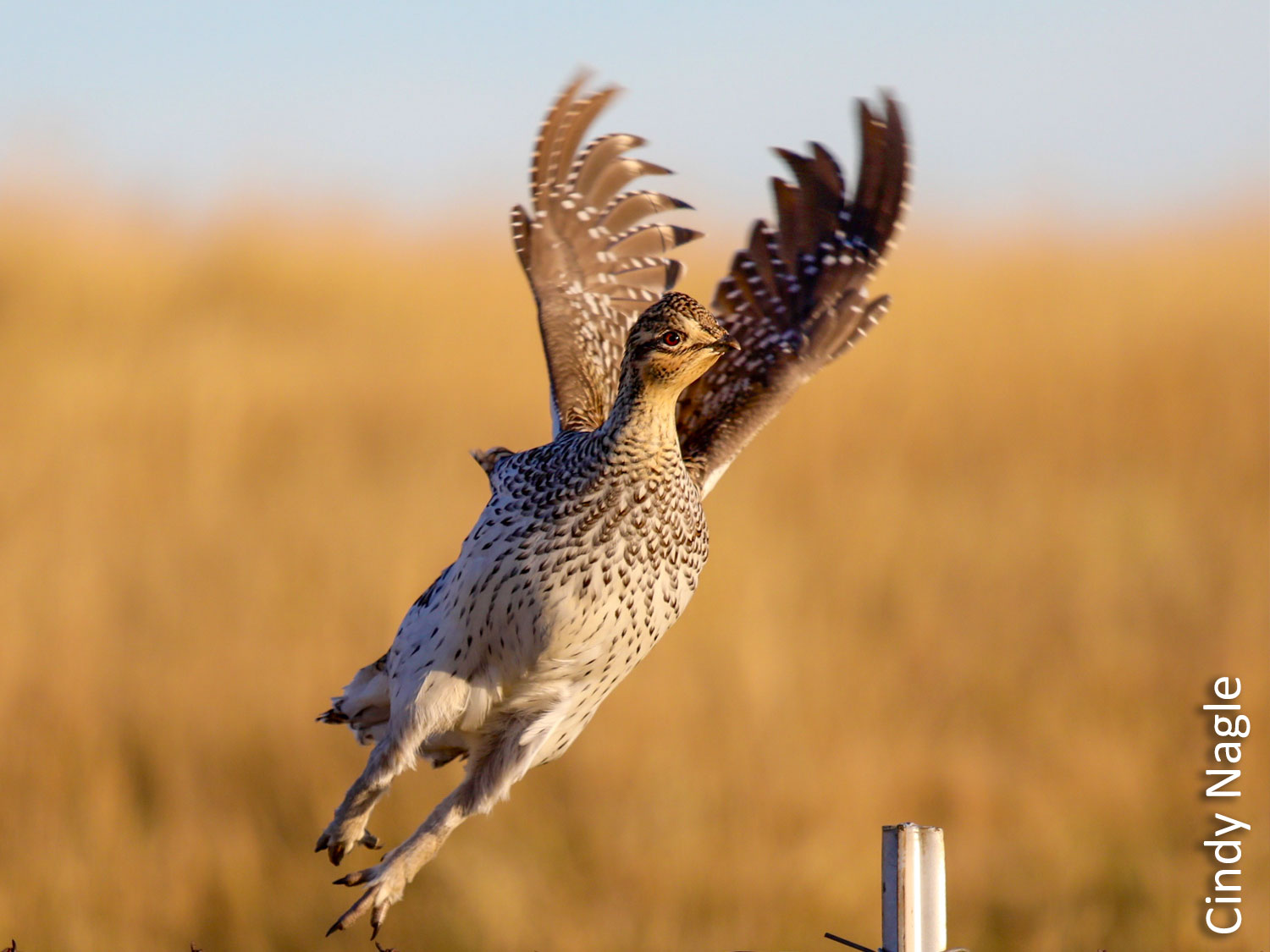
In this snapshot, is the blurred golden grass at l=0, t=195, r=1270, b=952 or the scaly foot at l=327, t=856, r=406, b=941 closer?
the scaly foot at l=327, t=856, r=406, b=941

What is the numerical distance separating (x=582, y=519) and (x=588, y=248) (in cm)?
163

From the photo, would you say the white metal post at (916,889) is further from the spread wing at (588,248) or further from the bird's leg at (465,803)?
the spread wing at (588,248)

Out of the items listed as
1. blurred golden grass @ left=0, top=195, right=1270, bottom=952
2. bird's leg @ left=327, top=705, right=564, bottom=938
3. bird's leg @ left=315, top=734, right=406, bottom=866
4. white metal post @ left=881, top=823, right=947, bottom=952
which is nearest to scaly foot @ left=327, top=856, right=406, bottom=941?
bird's leg @ left=327, top=705, right=564, bottom=938

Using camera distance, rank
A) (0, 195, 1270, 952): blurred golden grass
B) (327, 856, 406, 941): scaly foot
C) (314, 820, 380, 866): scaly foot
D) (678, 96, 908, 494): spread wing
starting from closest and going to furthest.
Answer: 1. (327, 856, 406, 941): scaly foot
2. (314, 820, 380, 866): scaly foot
3. (678, 96, 908, 494): spread wing
4. (0, 195, 1270, 952): blurred golden grass

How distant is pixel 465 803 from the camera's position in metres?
2.92

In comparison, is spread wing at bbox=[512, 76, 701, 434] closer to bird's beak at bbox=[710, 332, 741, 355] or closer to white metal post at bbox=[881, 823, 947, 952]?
bird's beak at bbox=[710, 332, 741, 355]

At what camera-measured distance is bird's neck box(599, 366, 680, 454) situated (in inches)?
99.3

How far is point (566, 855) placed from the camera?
8.82m

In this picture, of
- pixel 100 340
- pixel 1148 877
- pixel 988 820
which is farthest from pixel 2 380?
pixel 1148 877

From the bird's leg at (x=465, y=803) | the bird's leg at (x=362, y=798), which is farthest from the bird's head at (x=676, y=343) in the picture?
the bird's leg at (x=362, y=798)

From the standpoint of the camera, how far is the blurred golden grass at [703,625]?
8.44 metres

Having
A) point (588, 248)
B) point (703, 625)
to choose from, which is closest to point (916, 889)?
point (588, 248)

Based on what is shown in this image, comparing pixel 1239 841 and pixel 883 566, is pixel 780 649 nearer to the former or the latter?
pixel 883 566

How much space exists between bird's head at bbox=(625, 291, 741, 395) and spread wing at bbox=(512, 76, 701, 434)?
121cm
